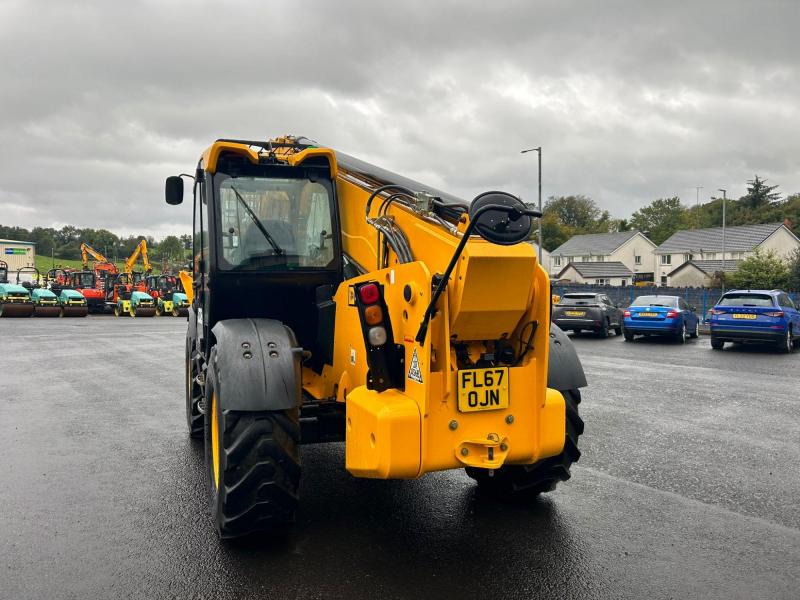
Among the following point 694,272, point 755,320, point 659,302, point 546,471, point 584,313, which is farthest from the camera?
point 694,272

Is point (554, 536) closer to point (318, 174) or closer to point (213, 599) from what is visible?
point (213, 599)

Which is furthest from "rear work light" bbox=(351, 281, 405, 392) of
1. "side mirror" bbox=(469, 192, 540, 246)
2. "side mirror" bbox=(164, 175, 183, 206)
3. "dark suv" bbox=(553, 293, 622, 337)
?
"dark suv" bbox=(553, 293, 622, 337)

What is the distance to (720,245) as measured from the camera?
6938cm

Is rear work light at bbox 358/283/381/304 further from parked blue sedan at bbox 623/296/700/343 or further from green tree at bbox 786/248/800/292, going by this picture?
green tree at bbox 786/248/800/292

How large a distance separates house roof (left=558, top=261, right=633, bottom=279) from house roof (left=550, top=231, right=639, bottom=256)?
4629mm

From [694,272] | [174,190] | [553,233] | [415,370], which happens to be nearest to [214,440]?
[415,370]

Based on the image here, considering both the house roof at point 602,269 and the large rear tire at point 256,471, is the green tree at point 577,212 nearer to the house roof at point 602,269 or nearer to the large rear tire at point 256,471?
the house roof at point 602,269

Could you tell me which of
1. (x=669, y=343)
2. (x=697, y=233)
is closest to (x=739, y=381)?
(x=669, y=343)

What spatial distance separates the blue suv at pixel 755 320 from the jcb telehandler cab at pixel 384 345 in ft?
47.3

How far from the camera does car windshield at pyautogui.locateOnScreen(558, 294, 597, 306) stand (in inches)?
832

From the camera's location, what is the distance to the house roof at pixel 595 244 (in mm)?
86312

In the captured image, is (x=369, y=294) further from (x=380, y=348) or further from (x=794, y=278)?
(x=794, y=278)

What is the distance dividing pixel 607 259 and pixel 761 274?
4281 centimetres

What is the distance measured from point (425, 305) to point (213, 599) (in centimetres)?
202
